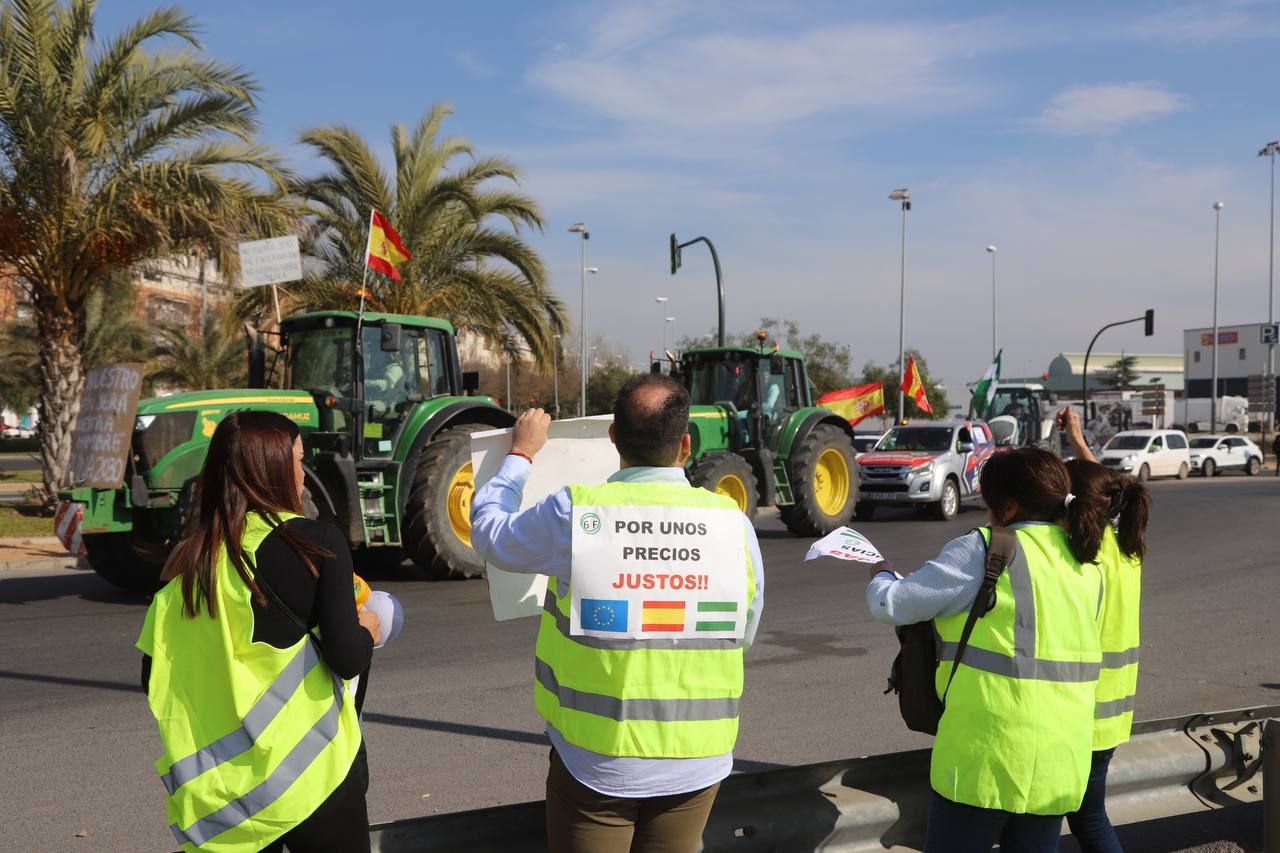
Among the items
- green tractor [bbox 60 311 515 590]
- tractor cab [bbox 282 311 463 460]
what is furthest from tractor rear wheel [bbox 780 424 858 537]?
tractor cab [bbox 282 311 463 460]

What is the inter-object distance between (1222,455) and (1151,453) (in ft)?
18.4

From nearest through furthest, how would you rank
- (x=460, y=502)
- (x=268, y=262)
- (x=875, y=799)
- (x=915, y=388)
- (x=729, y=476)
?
(x=875, y=799), (x=460, y=502), (x=268, y=262), (x=729, y=476), (x=915, y=388)

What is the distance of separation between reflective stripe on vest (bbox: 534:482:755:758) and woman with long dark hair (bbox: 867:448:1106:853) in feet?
2.28

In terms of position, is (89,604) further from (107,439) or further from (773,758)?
(773,758)

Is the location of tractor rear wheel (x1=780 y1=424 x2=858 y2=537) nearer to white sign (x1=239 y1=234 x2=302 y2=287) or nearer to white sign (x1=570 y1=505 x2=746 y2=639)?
white sign (x1=239 y1=234 x2=302 y2=287)

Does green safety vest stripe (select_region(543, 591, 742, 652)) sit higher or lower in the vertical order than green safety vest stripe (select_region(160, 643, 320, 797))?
higher

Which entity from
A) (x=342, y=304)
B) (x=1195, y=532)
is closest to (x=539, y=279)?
(x=342, y=304)

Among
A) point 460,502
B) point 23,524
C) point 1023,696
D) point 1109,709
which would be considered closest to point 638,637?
point 1023,696

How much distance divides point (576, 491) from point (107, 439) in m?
8.52

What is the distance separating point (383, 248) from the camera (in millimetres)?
13992

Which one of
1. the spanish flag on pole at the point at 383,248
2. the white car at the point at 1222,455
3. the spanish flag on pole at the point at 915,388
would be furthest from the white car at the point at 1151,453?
the spanish flag on pole at the point at 383,248

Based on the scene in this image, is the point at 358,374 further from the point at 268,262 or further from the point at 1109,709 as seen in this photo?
the point at 1109,709

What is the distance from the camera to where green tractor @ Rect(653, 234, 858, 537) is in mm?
15297

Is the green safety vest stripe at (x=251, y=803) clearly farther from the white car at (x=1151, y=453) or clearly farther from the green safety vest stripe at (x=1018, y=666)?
the white car at (x=1151, y=453)
